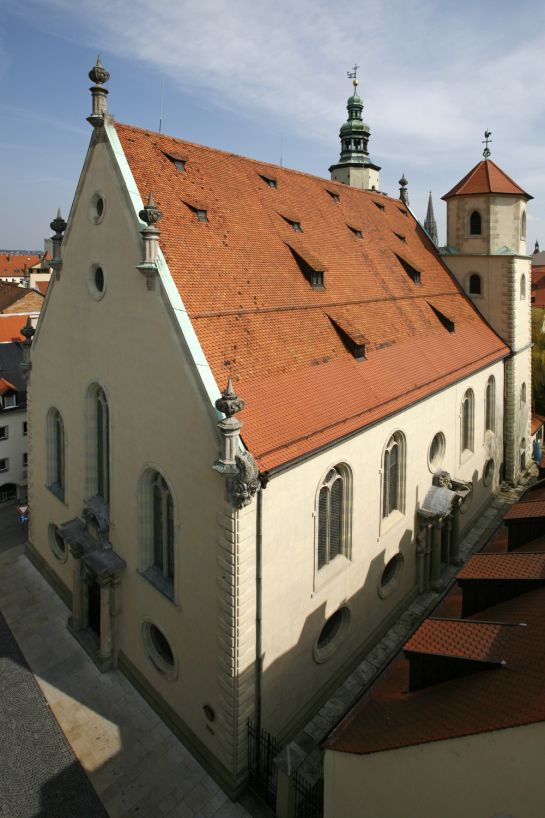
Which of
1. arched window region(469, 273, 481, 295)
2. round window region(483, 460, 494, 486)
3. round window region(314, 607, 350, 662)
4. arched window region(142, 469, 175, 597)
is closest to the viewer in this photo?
arched window region(142, 469, 175, 597)

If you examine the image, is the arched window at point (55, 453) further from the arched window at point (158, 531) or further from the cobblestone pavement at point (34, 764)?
the cobblestone pavement at point (34, 764)

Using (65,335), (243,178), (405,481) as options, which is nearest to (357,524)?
(405,481)

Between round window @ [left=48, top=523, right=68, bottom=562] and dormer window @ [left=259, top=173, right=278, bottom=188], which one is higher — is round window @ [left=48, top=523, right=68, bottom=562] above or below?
below

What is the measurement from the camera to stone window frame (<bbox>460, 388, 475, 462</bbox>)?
947 inches

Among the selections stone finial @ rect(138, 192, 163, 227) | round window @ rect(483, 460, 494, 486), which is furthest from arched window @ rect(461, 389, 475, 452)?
stone finial @ rect(138, 192, 163, 227)

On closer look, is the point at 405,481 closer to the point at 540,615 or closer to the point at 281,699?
the point at 281,699

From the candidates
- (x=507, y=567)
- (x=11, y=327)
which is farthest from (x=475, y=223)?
(x=11, y=327)

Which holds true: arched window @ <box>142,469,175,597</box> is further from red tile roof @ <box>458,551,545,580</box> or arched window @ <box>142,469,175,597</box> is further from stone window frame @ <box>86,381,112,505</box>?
red tile roof @ <box>458,551,545,580</box>

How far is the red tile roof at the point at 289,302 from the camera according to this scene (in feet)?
45.3

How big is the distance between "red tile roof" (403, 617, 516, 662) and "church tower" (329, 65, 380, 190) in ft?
103

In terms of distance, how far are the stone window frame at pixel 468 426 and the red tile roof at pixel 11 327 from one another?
3019cm

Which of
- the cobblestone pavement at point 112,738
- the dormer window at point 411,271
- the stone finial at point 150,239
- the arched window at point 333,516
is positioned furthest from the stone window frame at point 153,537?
the dormer window at point 411,271

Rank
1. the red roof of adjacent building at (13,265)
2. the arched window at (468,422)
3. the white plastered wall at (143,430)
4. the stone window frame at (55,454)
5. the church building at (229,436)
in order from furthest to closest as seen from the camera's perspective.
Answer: the red roof of adjacent building at (13,265) → the arched window at (468,422) → the stone window frame at (55,454) → the church building at (229,436) → the white plastered wall at (143,430)

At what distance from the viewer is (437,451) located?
70.6 ft
